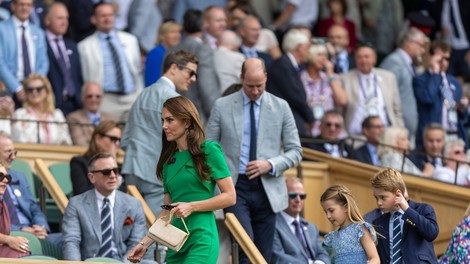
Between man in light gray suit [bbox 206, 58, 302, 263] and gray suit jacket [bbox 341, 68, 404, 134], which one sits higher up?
man in light gray suit [bbox 206, 58, 302, 263]

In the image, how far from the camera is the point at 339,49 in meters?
20.9

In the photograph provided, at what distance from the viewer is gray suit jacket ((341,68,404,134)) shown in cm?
1938

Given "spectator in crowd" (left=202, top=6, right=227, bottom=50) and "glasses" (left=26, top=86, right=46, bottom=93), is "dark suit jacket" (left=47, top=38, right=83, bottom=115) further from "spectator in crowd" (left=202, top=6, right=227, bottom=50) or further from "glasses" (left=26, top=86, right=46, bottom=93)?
"spectator in crowd" (left=202, top=6, right=227, bottom=50)

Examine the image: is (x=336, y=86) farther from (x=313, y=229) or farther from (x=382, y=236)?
(x=382, y=236)

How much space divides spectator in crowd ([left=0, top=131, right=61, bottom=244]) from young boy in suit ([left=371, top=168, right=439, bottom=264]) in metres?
3.13

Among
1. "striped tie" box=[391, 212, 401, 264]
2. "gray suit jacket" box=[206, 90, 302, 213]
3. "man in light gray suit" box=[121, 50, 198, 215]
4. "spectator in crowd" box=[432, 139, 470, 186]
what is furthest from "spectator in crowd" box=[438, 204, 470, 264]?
"spectator in crowd" box=[432, 139, 470, 186]

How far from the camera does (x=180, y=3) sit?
21.1 metres

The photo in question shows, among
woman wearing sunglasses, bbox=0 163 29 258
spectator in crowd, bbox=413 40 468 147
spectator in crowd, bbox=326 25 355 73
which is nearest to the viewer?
woman wearing sunglasses, bbox=0 163 29 258

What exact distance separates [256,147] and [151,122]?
37.0 inches

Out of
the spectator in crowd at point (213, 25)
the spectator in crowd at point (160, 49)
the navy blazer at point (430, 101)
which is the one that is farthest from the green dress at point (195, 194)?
the navy blazer at point (430, 101)

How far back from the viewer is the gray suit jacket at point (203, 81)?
56.1 ft

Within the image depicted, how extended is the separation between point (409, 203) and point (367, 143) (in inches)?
198

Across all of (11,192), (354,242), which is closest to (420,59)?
(11,192)

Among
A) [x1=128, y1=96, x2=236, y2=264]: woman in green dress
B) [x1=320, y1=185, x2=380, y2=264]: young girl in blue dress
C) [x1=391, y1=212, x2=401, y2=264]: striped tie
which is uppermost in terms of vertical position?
[x1=128, y1=96, x2=236, y2=264]: woman in green dress
